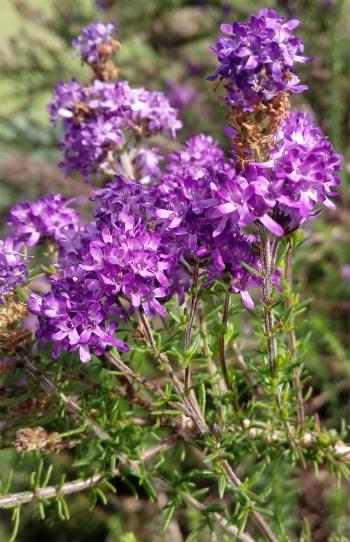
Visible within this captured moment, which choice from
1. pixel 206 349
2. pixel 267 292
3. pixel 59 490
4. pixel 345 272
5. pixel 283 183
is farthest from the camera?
pixel 345 272

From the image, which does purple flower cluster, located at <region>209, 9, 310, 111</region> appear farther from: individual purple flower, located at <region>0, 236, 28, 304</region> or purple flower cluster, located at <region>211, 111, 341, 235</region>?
individual purple flower, located at <region>0, 236, 28, 304</region>

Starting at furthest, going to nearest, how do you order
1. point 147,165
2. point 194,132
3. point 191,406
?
1. point 194,132
2. point 147,165
3. point 191,406

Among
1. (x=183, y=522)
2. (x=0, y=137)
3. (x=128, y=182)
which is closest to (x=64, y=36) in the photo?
(x=0, y=137)

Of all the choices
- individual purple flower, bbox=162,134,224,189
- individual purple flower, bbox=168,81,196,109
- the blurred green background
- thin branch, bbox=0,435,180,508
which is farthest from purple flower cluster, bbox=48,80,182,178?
individual purple flower, bbox=168,81,196,109

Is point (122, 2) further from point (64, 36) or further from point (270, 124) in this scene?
point (270, 124)

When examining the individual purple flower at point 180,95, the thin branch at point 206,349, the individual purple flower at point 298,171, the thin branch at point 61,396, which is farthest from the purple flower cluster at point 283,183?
the individual purple flower at point 180,95

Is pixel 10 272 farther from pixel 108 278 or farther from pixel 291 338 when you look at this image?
pixel 291 338

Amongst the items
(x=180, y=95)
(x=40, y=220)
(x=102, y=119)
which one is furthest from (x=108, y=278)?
(x=180, y=95)
